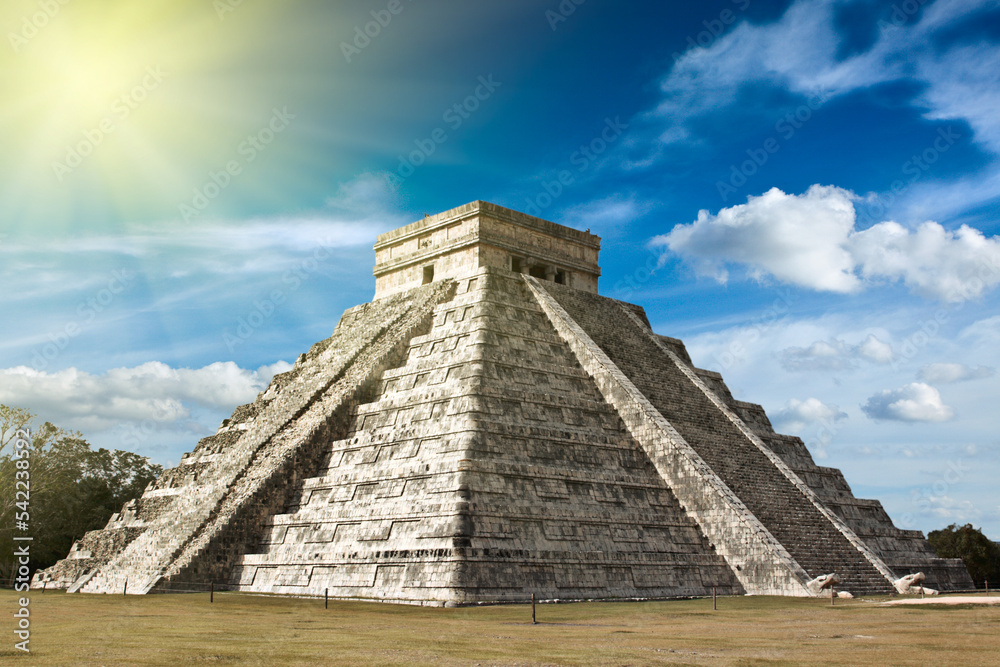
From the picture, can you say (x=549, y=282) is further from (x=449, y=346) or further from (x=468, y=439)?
(x=468, y=439)

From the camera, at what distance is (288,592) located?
1814cm

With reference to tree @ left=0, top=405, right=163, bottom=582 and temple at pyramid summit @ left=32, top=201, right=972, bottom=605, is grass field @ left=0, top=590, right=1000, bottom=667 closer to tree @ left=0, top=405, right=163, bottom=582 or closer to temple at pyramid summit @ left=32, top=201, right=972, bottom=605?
temple at pyramid summit @ left=32, top=201, right=972, bottom=605

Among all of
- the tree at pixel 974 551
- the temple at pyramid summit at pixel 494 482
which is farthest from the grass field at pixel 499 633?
the tree at pixel 974 551

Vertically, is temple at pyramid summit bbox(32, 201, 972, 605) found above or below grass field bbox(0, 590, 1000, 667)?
above

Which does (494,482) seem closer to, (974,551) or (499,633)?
(499,633)

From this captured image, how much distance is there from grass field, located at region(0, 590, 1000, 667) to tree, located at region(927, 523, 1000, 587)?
80.1 ft

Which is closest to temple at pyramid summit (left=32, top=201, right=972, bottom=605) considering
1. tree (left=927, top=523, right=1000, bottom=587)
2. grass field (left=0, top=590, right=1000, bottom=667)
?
grass field (left=0, top=590, right=1000, bottom=667)

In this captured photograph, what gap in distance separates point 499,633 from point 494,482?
610cm

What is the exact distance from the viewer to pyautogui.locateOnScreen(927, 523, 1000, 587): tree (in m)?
37.0

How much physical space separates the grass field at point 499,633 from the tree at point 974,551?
961 inches

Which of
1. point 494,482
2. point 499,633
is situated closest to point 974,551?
point 494,482

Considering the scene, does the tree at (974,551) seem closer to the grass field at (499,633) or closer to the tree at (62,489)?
the grass field at (499,633)

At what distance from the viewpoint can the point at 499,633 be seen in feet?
37.9

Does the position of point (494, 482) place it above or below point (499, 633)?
above
